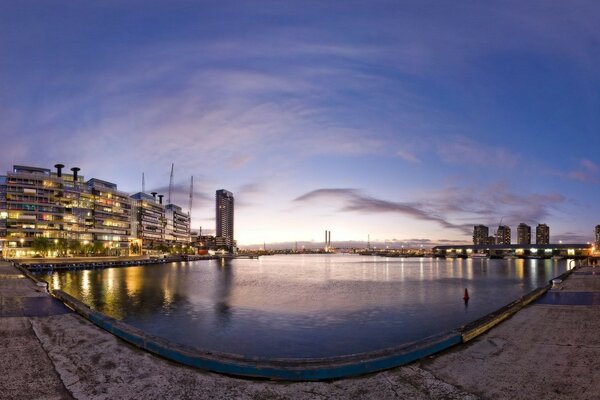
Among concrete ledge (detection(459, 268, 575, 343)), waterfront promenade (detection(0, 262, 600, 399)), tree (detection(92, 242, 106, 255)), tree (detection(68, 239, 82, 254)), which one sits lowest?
tree (detection(92, 242, 106, 255))

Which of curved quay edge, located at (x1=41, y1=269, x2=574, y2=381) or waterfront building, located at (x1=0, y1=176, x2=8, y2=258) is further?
waterfront building, located at (x1=0, y1=176, x2=8, y2=258)

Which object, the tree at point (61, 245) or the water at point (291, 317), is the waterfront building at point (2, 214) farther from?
the water at point (291, 317)

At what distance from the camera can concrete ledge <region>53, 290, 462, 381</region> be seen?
37.7ft

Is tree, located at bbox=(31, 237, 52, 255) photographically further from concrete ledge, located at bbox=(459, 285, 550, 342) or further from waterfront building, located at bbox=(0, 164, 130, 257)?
concrete ledge, located at bbox=(459, 285, 550, 342)

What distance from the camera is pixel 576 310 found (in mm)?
25453

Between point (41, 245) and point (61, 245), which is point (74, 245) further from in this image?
point (41, 245)

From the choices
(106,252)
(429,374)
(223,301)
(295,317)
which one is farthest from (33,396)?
(106,252)

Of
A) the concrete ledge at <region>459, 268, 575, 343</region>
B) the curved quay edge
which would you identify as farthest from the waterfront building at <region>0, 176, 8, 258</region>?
the concrete ledge at <region>459, 268, 575, 343</region>

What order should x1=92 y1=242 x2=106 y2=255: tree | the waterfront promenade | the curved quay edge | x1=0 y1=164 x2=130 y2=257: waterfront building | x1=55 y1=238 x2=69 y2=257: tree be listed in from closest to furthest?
1. the waterfront promenade
2. the curved quay edge
3. x1=0 y1=164 x2=130 y2=257: waterfront building
4. x1=55 y1=238 x2=69 y2=257: tree
5. x1=92 y1=242 x2=106 y2=255: tree

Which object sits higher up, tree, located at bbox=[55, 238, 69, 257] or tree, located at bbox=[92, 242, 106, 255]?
tree, located at bbox=[55, 238, 69, 257]

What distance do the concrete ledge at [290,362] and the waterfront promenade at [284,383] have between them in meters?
0.34

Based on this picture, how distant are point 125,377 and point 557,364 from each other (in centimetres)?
1464

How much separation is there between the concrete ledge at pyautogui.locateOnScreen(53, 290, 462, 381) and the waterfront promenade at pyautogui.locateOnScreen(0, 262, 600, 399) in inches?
13.3

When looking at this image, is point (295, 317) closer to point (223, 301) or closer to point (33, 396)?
point (223, 301)
